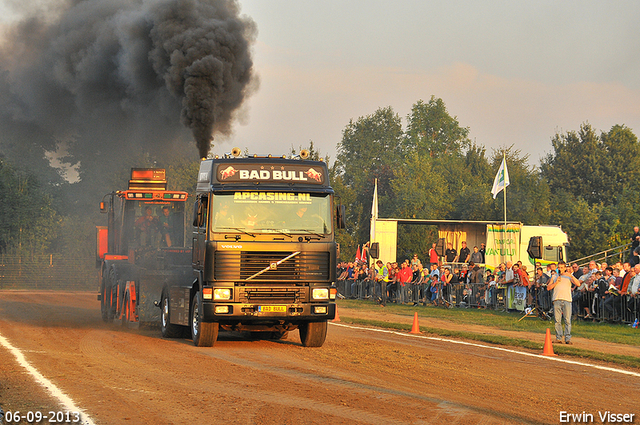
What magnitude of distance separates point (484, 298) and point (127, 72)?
1466cm

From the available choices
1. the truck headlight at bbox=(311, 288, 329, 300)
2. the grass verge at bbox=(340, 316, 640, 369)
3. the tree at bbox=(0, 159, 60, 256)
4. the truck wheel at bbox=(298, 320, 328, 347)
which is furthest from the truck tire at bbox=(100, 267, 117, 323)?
the tree at bbox=(0, 159, 60, 256)

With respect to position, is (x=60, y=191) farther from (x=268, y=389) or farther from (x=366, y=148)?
(x=268, y=389)

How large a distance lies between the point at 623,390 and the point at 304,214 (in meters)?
6.10

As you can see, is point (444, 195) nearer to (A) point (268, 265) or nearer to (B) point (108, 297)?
(B) point (108, 297)

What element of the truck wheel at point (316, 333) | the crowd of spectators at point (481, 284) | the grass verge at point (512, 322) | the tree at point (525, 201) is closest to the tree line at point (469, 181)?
the tree at point (525, 201)

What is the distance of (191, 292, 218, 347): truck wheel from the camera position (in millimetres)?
13984

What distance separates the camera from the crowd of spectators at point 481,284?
802 inches

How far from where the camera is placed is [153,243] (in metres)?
20.3

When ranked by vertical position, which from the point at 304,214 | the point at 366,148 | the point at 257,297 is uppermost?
the point at 366,148

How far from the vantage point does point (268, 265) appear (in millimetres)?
13445

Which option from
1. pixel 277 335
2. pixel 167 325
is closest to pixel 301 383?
pixel 167 325

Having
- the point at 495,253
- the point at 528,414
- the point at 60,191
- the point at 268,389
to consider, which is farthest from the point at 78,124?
the point at 60,191

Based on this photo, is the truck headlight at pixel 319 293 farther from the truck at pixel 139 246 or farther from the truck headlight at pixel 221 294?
the truck at pixel 139 246

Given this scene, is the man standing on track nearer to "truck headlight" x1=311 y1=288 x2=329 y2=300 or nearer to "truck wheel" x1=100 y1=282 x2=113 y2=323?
"truck headlight" x1=311 y1=288 x2=329 y2=300
